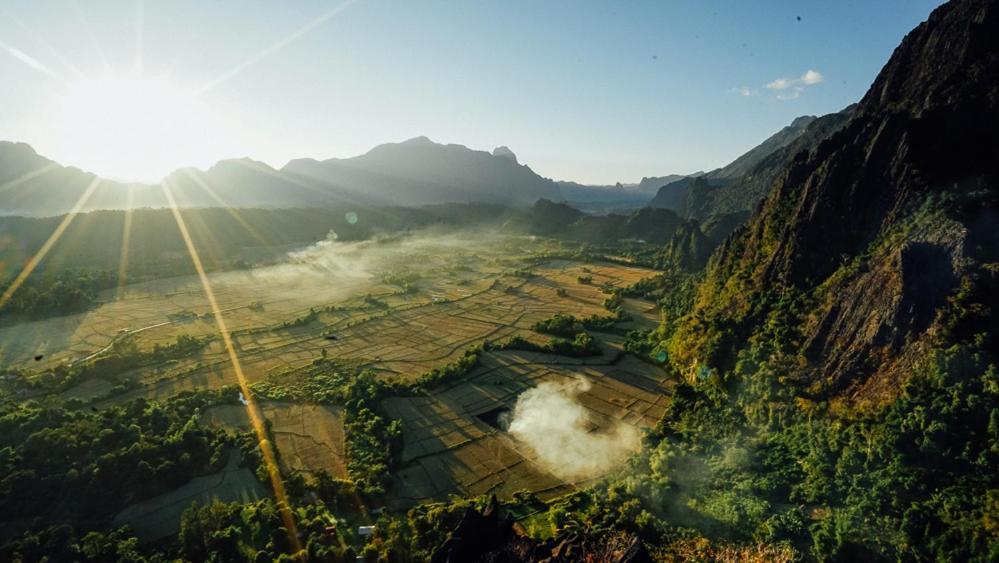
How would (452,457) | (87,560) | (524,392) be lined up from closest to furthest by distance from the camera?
(87,560) < (452,457) < (524,392)

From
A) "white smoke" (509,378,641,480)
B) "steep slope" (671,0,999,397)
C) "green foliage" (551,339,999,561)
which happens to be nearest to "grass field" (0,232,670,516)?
"white smoke" (509,378,641,480)

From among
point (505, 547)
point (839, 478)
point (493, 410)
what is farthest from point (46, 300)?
point (839, 478)

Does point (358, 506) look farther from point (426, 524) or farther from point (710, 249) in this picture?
point (710, 249)

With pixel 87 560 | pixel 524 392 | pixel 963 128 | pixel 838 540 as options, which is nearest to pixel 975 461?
pixel 838 540

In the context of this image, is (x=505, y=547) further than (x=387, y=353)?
No

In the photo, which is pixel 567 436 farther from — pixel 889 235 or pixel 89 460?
pixel 89 460

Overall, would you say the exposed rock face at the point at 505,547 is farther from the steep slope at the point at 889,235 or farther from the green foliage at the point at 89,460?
the green foliage at the point at 89,460
